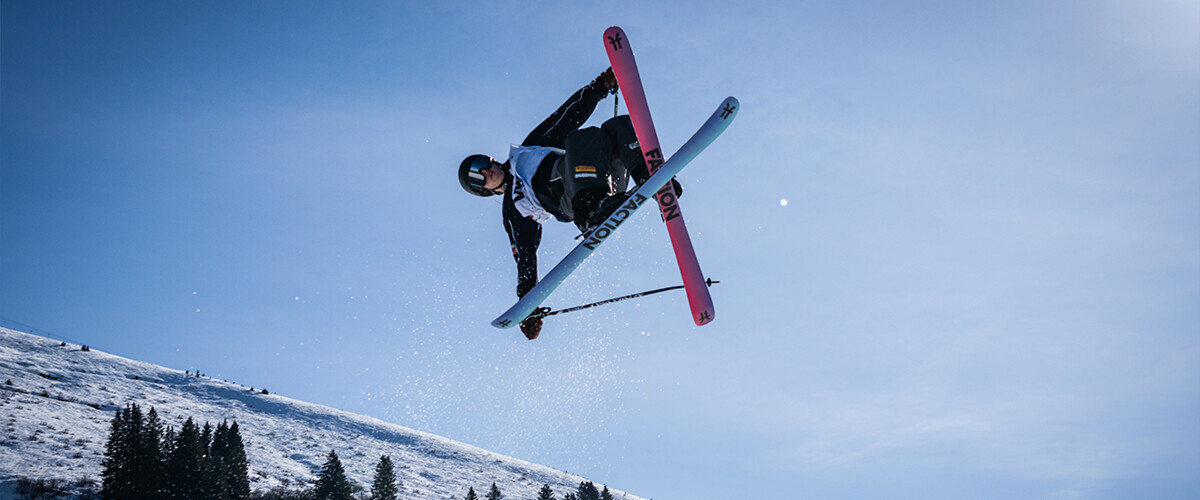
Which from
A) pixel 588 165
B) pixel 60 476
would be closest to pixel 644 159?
pixel 588 165

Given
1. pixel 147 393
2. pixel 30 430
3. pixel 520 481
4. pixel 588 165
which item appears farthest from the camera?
pixel 520 481

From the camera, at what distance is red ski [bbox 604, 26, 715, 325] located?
23.5ft

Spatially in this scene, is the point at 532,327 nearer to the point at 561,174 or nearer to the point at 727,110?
the point at 561,174

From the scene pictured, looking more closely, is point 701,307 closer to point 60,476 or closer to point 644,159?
point 644,159

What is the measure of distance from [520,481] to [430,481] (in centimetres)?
1146

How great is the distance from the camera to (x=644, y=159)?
22.5 ft

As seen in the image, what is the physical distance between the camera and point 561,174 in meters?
6.95

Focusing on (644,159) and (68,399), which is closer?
(644,159)

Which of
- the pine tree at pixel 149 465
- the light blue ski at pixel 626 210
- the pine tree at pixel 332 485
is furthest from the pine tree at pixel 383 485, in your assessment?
the light blue ski at pixel 626 210

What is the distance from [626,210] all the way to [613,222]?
17 cm

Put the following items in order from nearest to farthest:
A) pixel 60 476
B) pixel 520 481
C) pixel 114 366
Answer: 1. pixel 60 476
2. pixel 114 366
3. pixel 520 481

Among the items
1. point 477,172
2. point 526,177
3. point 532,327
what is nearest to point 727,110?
point 526,177

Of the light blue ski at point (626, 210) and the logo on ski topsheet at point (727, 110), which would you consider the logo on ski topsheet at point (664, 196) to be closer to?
the light blue ski at point (626, 210)

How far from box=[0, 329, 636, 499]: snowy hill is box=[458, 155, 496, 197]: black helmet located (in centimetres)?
3735
